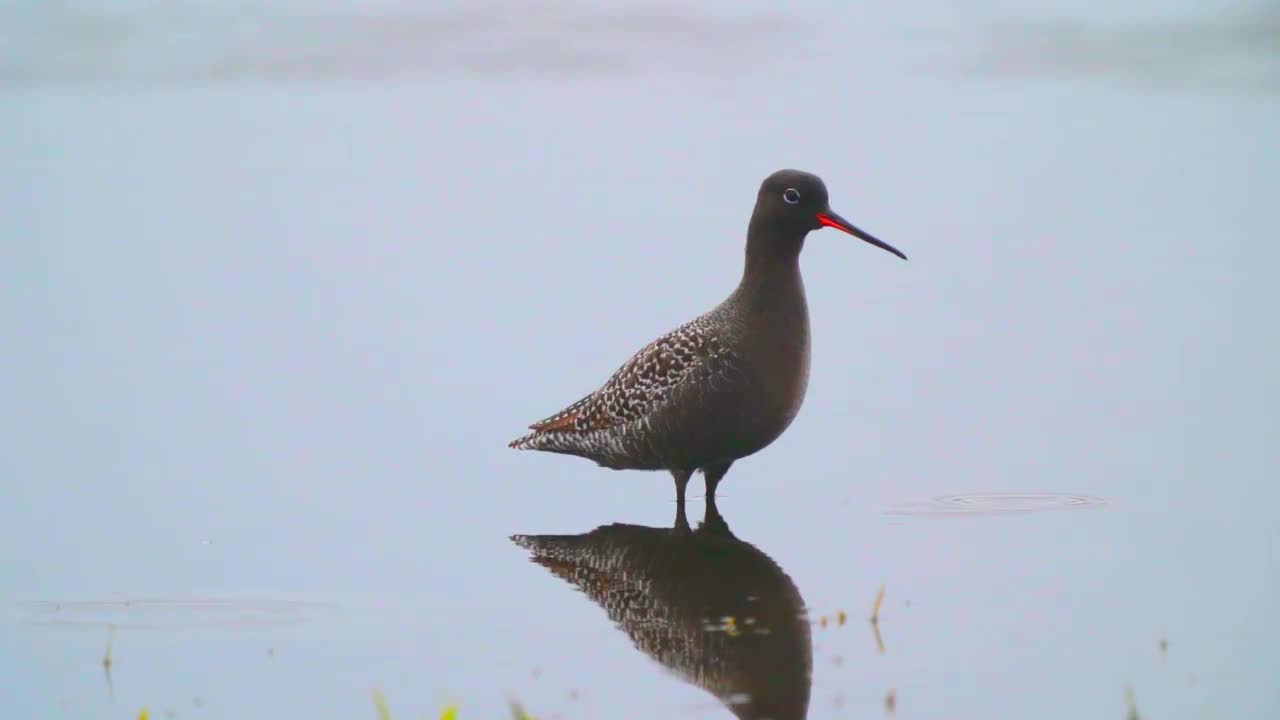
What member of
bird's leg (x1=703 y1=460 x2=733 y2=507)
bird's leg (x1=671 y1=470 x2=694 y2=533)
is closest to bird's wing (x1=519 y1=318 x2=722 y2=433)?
bird's leg (x1=671 y1=470 x2=694 y2=533)

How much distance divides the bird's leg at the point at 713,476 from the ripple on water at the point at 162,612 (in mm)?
2683

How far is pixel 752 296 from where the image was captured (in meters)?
10.0

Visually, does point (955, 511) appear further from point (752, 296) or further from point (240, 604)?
point (240, 604)

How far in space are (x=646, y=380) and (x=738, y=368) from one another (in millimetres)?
750

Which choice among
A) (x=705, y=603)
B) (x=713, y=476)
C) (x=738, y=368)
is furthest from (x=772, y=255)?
(x=705, y=603)

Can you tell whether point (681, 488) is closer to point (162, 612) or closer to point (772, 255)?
point (772, 255)

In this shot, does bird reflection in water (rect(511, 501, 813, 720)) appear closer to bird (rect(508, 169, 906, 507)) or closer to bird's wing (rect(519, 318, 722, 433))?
bird (rect(508, 169, 906, 507))

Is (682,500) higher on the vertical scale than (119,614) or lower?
higher

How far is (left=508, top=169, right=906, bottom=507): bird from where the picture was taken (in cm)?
984

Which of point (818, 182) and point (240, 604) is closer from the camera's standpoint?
point (240, 604)

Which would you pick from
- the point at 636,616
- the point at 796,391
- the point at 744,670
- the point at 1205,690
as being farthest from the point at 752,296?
the point at 1205,690

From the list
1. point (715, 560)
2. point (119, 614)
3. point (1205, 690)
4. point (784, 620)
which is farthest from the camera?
point (715, 560)

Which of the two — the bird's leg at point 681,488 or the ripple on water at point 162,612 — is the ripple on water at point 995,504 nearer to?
the bird's leg at point 681,488

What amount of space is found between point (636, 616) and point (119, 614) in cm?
255
